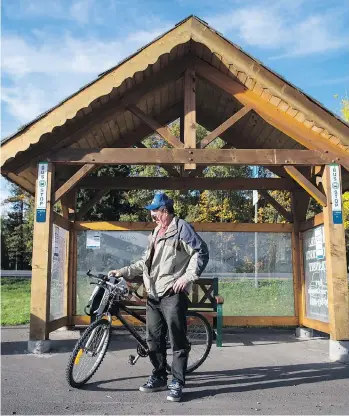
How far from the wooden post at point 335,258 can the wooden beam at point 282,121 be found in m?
0.25

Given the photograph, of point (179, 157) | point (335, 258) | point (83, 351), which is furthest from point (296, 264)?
point (83, 351)

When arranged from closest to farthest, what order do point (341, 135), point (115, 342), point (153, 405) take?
point (153, 405), point (341, 135), point (115, 342)

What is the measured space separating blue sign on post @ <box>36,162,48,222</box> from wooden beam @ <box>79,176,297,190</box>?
79.6 inches

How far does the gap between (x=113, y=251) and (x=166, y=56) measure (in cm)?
409

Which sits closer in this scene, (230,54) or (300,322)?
(230,54)

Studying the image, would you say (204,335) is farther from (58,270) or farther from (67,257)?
(67,257)

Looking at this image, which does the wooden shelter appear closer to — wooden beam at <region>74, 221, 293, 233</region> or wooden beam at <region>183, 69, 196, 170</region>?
wooden beam at <region>183, 69, 196, 170</region>

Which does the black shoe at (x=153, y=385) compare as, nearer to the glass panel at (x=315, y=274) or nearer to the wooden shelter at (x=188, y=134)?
the wooden shelter at (x=188, y=134)

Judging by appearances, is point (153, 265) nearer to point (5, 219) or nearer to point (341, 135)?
point (341, 135)

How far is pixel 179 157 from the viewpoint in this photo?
7254mm

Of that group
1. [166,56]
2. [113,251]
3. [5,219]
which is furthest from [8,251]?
[166,56]

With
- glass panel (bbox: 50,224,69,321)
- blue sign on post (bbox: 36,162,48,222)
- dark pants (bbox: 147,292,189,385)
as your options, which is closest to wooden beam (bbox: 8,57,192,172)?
blue sign on post (bbox: 36,162,48,222)

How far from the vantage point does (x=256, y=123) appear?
8812 millimetres

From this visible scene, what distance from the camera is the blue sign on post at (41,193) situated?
7.15m
